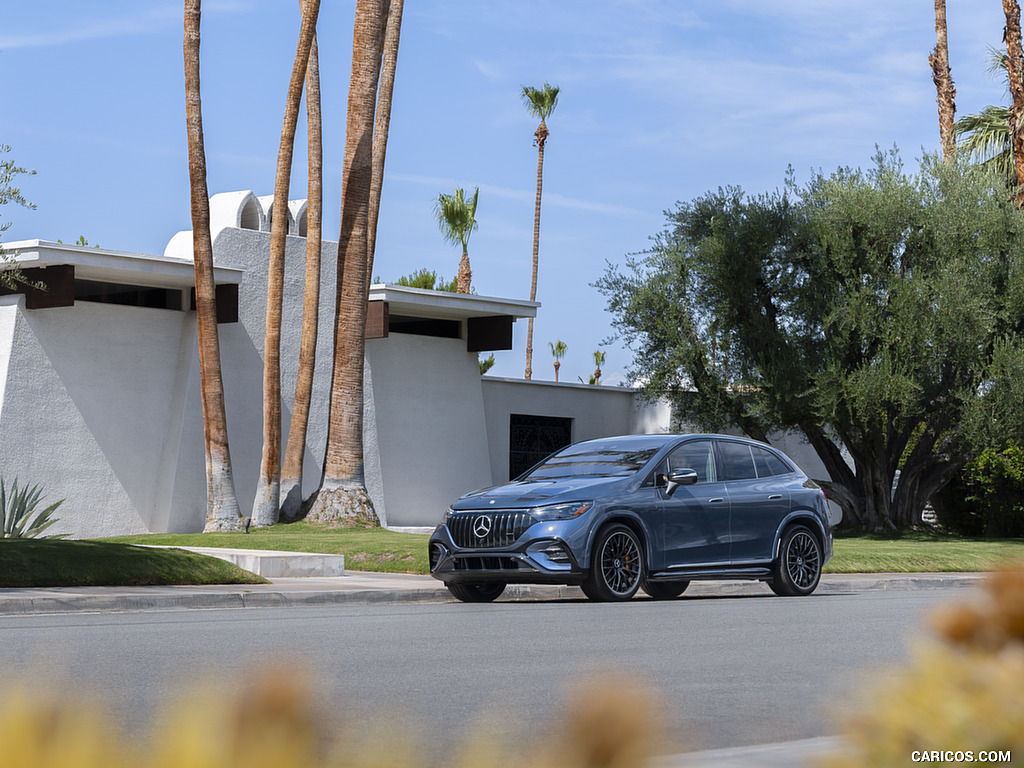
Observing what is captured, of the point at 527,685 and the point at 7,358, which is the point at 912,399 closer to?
the point at 7,358

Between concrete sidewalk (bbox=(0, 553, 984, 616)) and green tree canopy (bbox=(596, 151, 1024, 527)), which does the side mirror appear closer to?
concrete sidewalk (bbox=(0, 553, 984, 616))

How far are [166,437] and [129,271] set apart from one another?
372 cm

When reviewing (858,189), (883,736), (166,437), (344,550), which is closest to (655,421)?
(858,189)

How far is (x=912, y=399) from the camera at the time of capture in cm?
2814

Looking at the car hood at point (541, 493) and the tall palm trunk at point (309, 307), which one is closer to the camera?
the car hood at point (541, 493)

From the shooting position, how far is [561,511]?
13273 mm

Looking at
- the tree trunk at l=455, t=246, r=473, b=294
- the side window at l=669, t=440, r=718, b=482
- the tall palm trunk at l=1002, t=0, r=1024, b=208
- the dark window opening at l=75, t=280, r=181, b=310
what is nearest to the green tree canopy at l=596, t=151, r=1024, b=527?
the tall palm trunk at l=1002, t=0, r=1024, b=208

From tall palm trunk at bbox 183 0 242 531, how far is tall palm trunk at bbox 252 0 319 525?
2.43 feet

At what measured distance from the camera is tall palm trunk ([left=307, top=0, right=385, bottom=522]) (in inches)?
950

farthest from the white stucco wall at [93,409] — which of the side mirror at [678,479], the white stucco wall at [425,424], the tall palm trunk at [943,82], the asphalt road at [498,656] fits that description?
the tall palm trunk at [943,82]

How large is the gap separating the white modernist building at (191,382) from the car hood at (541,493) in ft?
41.0

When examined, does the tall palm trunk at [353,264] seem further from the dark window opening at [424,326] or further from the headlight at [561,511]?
the headlight at [561,511]

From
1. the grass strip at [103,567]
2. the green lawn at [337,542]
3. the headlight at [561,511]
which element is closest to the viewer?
the headlight at [561,511]

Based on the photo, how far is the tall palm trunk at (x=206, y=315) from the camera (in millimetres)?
23703
